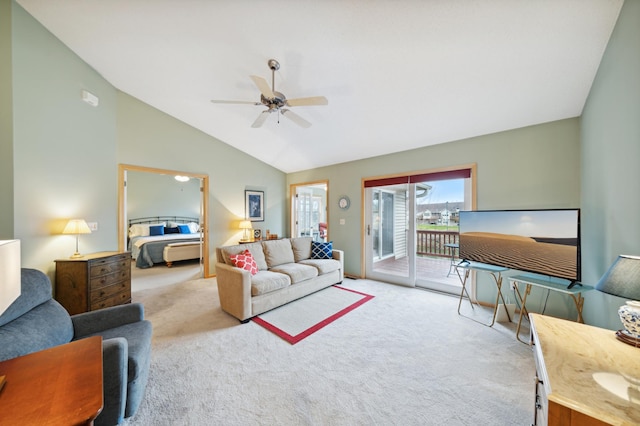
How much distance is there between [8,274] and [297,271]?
273cm

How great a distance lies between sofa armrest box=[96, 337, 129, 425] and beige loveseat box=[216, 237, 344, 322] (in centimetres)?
138

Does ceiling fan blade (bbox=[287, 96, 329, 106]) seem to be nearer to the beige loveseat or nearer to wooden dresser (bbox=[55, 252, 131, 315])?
the beige loveseat

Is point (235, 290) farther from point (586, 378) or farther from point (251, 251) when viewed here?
point (586, 378)

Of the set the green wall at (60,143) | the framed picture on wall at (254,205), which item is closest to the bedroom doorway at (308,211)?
the framed picture on wall at (254,205)

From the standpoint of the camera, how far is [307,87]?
9.24 feet

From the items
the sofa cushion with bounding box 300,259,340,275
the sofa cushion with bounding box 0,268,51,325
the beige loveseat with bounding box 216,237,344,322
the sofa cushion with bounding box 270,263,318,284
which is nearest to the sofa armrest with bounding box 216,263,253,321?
the beige loveseat with bounding box 216,237,344,322

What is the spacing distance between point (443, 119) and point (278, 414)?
3575mm

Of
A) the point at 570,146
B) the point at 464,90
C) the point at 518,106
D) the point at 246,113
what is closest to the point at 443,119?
the point at 464,90

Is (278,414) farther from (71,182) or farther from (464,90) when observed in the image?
(71,182)

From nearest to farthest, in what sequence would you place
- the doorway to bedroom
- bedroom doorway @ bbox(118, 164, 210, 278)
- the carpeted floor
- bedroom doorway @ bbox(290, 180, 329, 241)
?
1. the carpeted floor
2. bedroom doorway @ bbox(118, 164, 210, 278)
3. the doorway to bedroom
4. bedroom doorway @ bbox(290, 180, 329, 241)

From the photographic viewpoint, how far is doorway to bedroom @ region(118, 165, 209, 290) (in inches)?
168

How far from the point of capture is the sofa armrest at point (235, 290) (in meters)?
2.68

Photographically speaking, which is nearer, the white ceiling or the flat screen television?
the white ceiling

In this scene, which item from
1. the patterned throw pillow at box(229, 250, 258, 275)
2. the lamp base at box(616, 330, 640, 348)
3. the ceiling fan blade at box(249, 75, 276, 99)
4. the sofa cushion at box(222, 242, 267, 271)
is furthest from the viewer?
the sofa cushion at box(222, 242, 267, 271)
